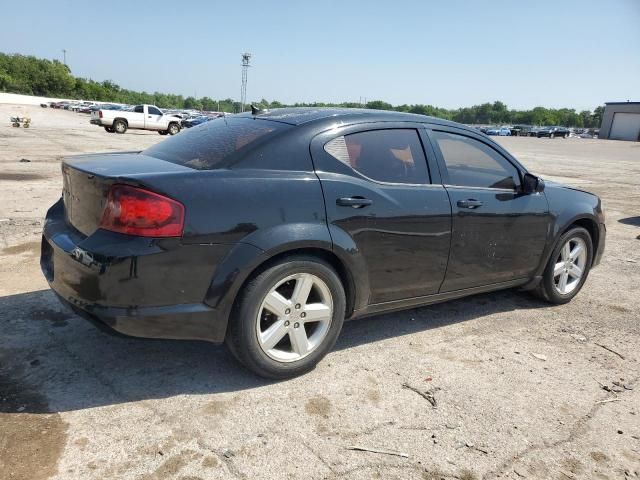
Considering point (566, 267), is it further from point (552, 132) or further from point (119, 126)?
point (552, 132)

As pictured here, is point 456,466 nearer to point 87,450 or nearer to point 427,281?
point 427,281

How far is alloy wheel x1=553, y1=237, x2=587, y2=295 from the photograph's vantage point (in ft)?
15.2

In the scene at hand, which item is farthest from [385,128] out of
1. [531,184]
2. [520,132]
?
[520,132]

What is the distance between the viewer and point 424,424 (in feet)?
9.00

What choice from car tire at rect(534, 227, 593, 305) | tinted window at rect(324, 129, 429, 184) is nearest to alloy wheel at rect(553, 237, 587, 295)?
car tire at rect(534, 227, 593, 305)

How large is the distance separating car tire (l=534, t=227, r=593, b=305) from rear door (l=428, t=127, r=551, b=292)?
283 mm

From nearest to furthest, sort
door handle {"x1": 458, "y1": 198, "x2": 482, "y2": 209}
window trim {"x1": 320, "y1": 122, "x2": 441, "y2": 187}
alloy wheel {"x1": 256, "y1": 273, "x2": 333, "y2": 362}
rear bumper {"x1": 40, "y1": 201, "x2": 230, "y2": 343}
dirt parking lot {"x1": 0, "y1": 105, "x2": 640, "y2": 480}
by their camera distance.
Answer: dirt parking lot {"x1": 0, "y1": 105, "x2": 640, "y2": 480}, rear bumper {"x1": 40, "y1": 201, "x2": 230, "y2": 343}, alloy wheel {"x1": 256, "y1": 273, "x2": 333, "y2": 362}, window trim {"x1": 320, "y1": 122, "x2": 441, "y2": 187}, door handle {"x1": 458, "y1": 198, "x2": 482, "y2": 209}

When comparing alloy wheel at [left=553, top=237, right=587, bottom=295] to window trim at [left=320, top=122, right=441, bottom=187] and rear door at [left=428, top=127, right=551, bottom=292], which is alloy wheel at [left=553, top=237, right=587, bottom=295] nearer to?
rear door at [left=428, top=127, right=551, bottom=292]

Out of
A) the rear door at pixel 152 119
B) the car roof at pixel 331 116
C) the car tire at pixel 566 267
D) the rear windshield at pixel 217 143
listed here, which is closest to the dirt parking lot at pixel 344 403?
the car tire at pixel 566 267

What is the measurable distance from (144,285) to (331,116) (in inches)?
63.4

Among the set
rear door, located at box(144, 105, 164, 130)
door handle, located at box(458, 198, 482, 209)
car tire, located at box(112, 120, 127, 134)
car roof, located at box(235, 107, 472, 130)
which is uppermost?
car roof, located at box(235, 107, 472, 130)

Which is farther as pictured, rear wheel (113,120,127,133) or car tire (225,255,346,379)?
rear wheel (113,120,127,133)

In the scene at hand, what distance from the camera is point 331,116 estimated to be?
3.37 metres

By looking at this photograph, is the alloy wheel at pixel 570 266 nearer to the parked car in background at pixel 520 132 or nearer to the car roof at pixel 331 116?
the car roof at pixel 331 116
